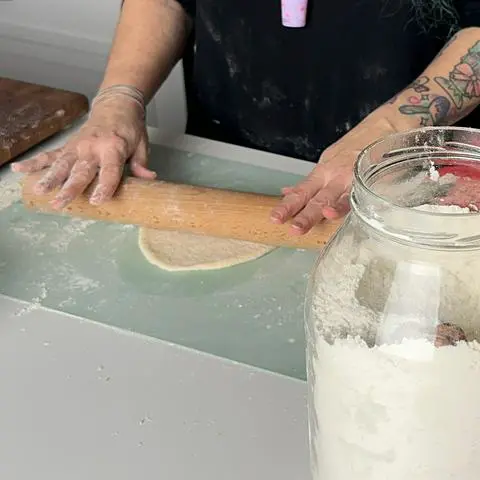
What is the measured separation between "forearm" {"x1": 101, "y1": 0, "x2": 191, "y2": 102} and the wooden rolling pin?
313 millimetres

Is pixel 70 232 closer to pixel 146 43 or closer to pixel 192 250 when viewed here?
pixel 192 250

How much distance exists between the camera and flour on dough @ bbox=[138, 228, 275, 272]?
976 millimetres

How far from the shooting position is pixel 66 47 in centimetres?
246

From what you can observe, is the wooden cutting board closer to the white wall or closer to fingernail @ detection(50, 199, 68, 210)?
fingernail @ detection(50, 199, 68, 210)

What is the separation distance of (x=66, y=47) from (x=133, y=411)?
75.4 inches

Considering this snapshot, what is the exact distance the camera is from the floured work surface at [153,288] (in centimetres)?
85

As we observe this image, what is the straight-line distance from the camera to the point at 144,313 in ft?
2.93

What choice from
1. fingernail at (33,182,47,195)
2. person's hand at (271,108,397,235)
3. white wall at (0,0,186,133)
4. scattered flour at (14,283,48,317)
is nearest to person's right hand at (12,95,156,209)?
fingernail at (33,182,47,195)

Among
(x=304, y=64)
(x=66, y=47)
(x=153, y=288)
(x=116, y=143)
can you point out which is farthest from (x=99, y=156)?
(x=66, y=47)

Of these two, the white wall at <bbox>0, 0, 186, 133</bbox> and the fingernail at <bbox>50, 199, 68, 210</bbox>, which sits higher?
the fingernail at <bbox>50, 199, 68, 210</bbox>

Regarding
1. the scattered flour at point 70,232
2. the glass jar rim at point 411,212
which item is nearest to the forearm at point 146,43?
the scattered flour at point 70,232

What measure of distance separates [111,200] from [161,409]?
34 cm

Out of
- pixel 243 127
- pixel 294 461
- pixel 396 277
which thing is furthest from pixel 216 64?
pixel 396 277

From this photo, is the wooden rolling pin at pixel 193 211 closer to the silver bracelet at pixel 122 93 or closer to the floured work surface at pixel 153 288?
the floured work surface at pixel 153 288
